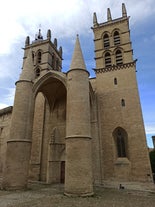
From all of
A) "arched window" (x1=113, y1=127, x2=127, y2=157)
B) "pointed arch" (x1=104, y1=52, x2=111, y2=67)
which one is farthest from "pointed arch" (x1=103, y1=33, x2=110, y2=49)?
"arched window" (x1=113, y1=127, x2=127, y2=157)

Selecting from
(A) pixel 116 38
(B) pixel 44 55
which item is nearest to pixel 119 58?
(A) pixel 116 38

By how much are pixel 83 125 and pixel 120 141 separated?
16.3ft

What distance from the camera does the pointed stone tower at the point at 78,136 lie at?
29.3ft

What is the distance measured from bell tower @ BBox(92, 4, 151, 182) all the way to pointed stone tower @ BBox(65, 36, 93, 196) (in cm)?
402

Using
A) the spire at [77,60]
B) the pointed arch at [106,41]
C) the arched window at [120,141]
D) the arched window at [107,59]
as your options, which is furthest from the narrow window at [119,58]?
the arched window at [120,141]

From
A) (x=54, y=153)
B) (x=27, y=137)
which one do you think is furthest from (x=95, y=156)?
(x=27, y=137)

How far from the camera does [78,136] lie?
977 centimetres

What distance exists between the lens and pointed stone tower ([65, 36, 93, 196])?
894 cm

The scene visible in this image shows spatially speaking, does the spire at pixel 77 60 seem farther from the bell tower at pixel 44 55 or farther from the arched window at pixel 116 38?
the bell tower at pixel 44 55

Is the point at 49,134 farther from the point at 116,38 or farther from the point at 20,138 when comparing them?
the point at 116,38

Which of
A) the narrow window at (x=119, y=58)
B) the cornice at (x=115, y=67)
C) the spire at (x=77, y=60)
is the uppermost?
the narrow window at (x=119, y=58)

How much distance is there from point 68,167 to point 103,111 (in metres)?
6.64

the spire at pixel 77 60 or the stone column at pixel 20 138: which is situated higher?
the spire at pixel 77 60

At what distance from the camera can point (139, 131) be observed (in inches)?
498
